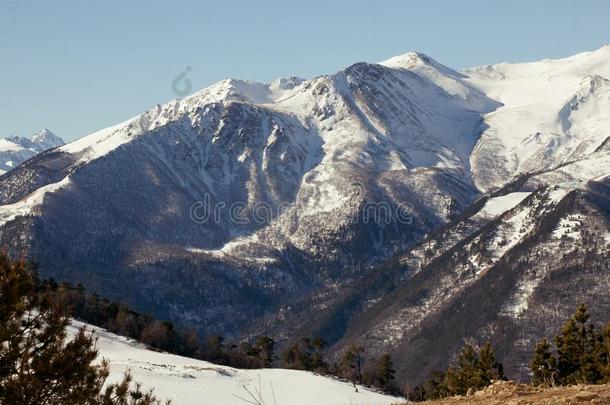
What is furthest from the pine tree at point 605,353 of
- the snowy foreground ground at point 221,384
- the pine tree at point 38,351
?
the pine tree at point 38,351

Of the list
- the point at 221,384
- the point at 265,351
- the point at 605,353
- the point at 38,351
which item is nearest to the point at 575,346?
the point at 605,353

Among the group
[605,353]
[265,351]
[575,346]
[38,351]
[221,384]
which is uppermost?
[38,351]

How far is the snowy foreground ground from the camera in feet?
224

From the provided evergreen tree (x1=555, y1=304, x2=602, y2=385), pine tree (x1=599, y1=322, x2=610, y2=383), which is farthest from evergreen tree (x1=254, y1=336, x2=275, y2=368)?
pine tree (x1=599, y1=322, x2=610, y2=383)

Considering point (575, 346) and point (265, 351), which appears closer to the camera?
point (575, 346)

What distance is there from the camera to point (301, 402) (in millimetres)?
74688

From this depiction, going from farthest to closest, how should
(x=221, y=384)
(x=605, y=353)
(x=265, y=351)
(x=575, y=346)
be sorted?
(x=265, y=351), (x=575, y=346), (x=605, y=353), (x=221, y=384)

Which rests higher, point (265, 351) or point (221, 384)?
point (221, 384)

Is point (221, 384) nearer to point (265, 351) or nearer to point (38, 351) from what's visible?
point (38, 351)

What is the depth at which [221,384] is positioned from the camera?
78.1 m

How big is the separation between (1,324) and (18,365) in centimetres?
139

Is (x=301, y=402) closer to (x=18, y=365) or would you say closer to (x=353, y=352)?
(x=18, y=365)

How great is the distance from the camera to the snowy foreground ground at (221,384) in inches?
2685

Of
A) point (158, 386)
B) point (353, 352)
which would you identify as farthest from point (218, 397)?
point (353, 352)
